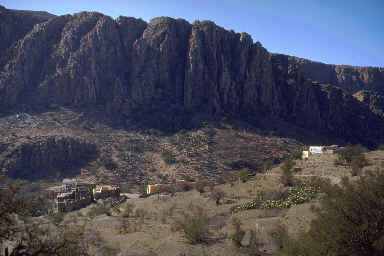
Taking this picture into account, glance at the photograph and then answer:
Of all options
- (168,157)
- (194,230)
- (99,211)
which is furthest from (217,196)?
(168,157)

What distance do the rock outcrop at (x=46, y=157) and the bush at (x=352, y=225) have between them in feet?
152

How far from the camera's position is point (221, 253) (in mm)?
18188

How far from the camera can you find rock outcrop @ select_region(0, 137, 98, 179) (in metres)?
53.4

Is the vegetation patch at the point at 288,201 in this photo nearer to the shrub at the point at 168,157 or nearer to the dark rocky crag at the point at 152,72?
the shrub at the point at 168,157

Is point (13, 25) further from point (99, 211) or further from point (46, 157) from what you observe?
point (99, 211)

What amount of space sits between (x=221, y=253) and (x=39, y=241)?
32.0 feet

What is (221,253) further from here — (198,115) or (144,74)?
(144,74)

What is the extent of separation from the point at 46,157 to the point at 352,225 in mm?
49949

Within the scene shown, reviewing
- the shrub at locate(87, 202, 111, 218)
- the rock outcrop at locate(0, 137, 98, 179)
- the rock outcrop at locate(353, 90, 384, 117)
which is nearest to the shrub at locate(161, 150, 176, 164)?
the rock outcrop at locate(0, 137, 98, 179)

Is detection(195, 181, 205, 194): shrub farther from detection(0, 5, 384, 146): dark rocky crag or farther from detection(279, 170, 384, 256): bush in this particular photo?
detection(0, 5, 384, 146): dark rocky crag

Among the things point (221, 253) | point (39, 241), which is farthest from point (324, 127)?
point (39, 241)

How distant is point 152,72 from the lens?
3049 inches

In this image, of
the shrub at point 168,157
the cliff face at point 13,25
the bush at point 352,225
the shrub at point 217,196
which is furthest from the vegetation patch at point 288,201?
the cliff face at point 13,25

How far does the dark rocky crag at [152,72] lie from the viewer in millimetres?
73000
